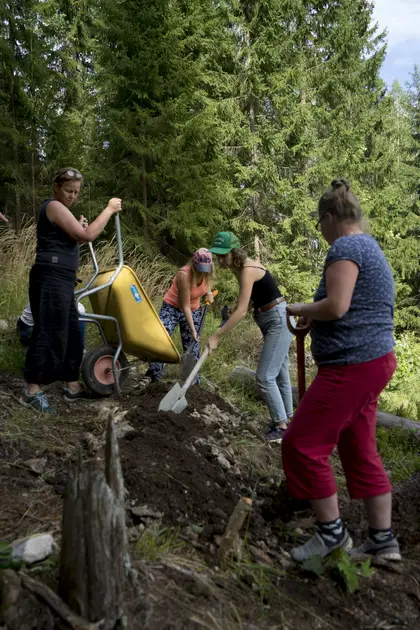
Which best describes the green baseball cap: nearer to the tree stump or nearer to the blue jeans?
the blue jeans

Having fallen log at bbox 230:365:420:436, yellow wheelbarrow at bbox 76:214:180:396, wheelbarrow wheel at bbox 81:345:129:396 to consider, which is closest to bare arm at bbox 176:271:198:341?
yellow wheelbarrow at bbox 76:214:180:396

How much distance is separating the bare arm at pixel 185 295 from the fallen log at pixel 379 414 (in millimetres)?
972

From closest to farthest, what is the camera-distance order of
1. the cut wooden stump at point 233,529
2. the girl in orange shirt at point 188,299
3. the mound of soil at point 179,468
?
the cut wooden stump at point 233,529 → the mound of soil at point 179,468 → the girl in orange shirt at point 188,299

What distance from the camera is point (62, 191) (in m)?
4.23

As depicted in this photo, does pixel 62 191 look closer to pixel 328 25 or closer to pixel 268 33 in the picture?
pixel 268 33

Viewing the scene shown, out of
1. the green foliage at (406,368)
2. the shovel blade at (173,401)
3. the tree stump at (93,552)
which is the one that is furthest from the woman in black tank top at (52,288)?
the green foliage at (406,368)

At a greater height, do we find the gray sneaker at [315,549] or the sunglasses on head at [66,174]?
the sunglasses on head at [66,174]

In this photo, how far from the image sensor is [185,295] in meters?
5.35

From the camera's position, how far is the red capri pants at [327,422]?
2.49 m

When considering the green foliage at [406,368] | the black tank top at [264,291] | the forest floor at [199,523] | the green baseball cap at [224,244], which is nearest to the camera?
the forest floor at [199,523]

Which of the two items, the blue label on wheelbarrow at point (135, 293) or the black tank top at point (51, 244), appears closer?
the black tank top at point (51, 244)

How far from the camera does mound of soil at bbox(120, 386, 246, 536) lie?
2857mm

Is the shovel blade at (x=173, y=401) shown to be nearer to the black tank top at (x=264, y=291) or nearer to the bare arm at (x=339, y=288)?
the black tank top at (x=264, y=291)

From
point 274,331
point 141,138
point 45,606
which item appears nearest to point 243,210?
point 141,138
